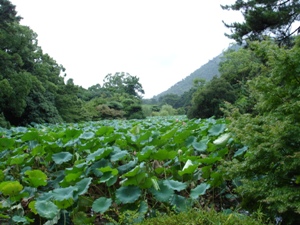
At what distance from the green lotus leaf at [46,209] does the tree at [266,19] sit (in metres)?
9.58

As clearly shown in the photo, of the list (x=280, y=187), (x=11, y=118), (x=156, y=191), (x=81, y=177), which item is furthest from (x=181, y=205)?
(x=11, y=118)

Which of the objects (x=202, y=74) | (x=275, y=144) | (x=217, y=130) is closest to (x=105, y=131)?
(x=217, y=130)

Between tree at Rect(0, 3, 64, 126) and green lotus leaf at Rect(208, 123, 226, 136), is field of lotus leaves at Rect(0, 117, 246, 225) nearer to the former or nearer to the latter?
green lotus leaf at Rect(208, 123, 226, 136)

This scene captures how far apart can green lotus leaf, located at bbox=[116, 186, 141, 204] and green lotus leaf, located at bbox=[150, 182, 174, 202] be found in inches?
4.1

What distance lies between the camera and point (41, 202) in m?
1.60

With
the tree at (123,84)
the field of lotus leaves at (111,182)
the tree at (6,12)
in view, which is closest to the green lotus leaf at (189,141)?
the field of lotus leaves at (111,182)

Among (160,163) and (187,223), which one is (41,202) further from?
(160,163)

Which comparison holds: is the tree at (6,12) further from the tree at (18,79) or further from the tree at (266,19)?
the tree at (266,19)

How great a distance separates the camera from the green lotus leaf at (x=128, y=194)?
5.43 feet

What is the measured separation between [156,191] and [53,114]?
45.8 ft

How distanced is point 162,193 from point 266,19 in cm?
962

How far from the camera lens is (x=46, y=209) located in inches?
61.9

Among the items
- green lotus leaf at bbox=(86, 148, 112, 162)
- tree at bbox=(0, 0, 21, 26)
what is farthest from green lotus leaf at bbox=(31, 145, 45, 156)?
tree at bbox=(0, 0, 21, 26)

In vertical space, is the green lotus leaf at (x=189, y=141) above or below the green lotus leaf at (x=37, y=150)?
below
